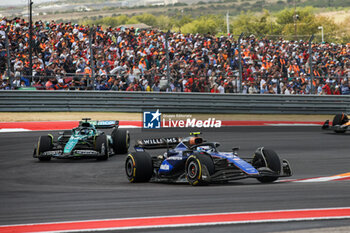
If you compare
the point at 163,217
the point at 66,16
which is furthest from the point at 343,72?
the point at 66,16

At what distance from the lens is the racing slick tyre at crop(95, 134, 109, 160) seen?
1323cm

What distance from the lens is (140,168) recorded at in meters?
10.1

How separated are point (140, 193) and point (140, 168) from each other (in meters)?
1.62

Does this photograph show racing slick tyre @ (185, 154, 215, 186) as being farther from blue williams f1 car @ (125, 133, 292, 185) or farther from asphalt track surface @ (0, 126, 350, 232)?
asphalt track surface @ (0, 126, 350, 232)

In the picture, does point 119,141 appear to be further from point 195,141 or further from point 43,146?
point 195,141

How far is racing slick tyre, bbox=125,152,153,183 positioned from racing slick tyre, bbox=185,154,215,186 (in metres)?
1.14

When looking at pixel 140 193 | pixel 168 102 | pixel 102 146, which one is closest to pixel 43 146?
pixel 102 146

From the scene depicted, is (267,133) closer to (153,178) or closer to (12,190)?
(153,178)

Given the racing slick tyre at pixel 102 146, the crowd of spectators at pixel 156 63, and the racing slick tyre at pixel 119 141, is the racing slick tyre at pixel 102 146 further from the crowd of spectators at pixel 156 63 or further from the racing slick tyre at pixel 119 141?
the crowd of spectators at pixel 156 63

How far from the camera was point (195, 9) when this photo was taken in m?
171

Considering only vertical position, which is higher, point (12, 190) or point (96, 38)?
point (96, 38)

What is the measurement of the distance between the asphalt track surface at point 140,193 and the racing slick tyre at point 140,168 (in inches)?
8.7

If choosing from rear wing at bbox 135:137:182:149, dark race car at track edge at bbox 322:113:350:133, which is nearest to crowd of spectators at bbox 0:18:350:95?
dark race car at track edge at bbox 322:113:350:133

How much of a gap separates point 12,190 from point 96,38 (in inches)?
499
